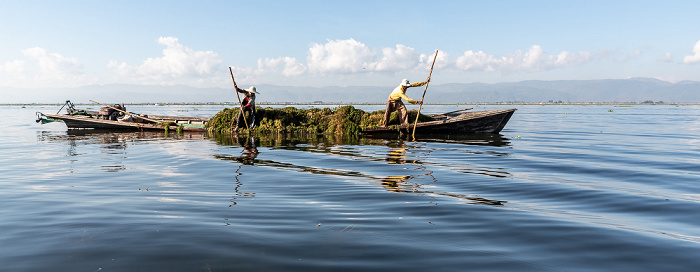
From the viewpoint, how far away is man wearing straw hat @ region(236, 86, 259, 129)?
2191 centimetres

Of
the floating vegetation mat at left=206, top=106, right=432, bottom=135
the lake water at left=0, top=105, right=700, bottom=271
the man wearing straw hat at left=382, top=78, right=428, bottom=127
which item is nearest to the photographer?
the lake water at left=0, top=105, right=700, bottom=271

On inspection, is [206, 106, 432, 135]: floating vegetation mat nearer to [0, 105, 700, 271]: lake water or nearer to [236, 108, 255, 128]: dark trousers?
[236, 108, 255, 128]: dark trousers

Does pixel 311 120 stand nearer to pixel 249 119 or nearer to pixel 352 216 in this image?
pixel 249 119

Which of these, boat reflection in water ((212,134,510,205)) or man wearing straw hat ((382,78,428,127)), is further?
man wearing straw hat ((382,78,428,127))

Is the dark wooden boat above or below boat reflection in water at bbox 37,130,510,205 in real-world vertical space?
above

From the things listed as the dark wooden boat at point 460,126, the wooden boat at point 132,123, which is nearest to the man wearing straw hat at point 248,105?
the wooden boat at point 132,123

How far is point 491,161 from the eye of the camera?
11328 mm

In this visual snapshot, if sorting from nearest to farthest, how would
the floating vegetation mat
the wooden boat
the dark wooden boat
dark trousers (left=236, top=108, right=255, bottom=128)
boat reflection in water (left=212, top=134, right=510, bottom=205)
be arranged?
boat reflection in water (left=212, top=134, right=510, bottom=205) < the dark wooden boat < the floating vegetation mat < dark trousers (left=236, top=108, right=255, bottom=128) < the wooden boat

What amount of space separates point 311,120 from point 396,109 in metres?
5.46

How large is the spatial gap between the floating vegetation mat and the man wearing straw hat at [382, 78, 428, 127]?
30.9 inches

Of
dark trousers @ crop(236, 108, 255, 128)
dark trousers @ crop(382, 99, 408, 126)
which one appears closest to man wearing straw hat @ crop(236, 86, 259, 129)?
dark trousers @ crop(236, 108, 255, 128)

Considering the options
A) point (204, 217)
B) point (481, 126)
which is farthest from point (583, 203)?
point (481, 126)

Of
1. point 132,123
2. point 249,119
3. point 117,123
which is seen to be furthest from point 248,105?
point 117,123

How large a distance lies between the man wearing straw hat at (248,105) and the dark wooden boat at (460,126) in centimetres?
657
